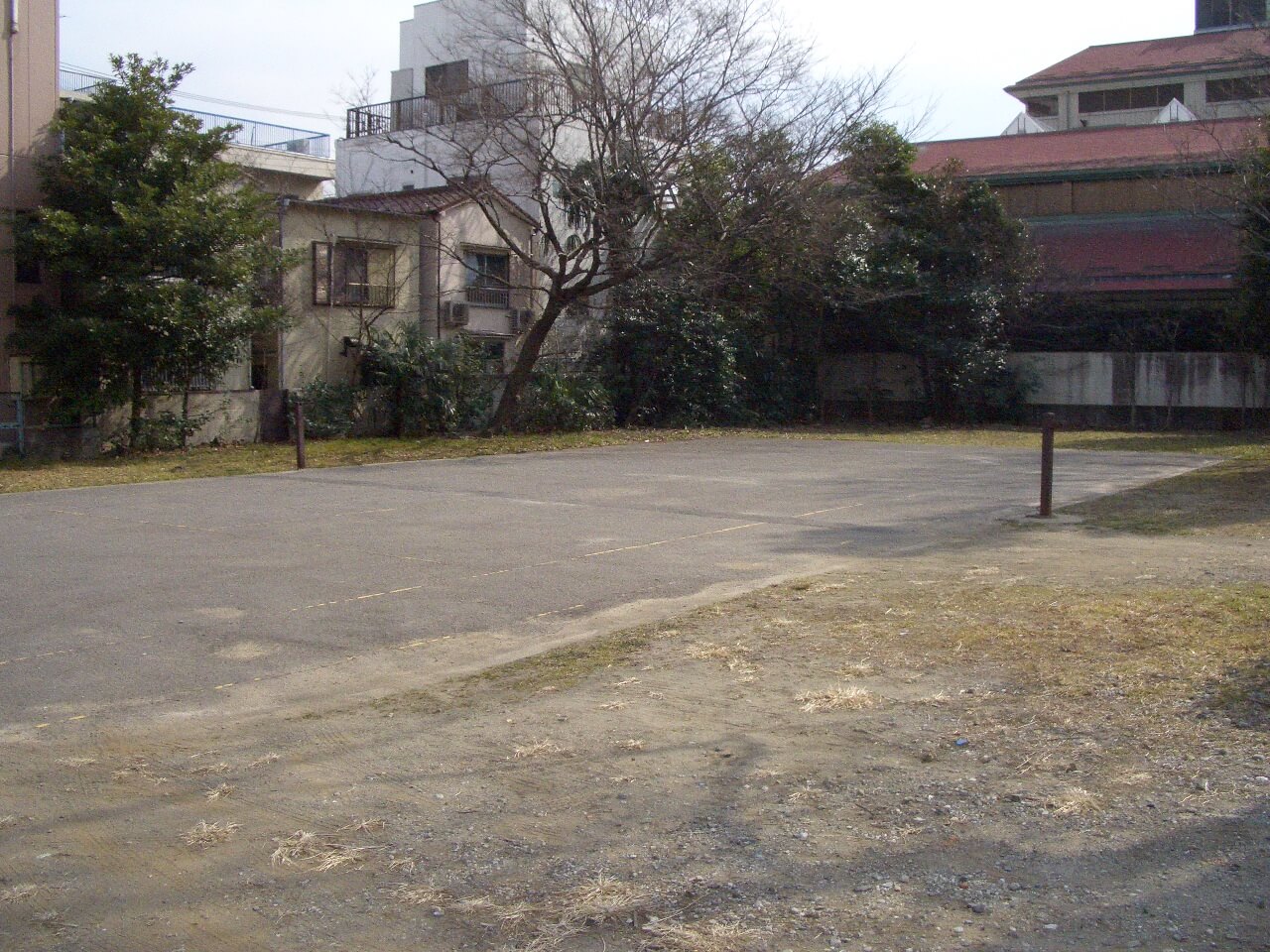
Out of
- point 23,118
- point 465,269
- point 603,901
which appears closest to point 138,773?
point 603,901

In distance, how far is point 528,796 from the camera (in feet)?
15.7

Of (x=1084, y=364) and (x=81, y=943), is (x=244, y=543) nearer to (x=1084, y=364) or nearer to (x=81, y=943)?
(x=81, y=943)

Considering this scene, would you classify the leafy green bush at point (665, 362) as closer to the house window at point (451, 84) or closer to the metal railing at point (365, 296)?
the metal railing at point (365, 296)

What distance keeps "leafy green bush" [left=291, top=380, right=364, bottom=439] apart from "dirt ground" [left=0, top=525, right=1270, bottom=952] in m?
17.9

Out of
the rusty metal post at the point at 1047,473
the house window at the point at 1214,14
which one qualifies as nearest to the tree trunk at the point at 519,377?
the rusty metal post at the point at 1047,473

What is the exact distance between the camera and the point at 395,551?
10789 millimetres

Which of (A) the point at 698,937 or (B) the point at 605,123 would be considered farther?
(B) the point at 605,123

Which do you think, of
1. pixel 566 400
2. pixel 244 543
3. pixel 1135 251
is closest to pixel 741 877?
pixel 244 543

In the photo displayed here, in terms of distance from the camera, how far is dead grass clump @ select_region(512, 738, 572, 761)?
5.30m

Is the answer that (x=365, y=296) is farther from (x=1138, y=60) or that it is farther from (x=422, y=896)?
(x=1138, y=60)

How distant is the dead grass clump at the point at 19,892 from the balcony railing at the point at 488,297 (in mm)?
25097

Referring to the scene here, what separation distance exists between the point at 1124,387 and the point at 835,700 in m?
27.0

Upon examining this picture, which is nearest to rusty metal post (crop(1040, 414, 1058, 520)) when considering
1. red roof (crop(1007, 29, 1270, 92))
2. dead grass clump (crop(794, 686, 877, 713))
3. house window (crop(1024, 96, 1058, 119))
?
dead grass clump (crop(794, 686, 877, 713))

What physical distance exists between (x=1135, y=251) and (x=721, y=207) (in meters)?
13.1
